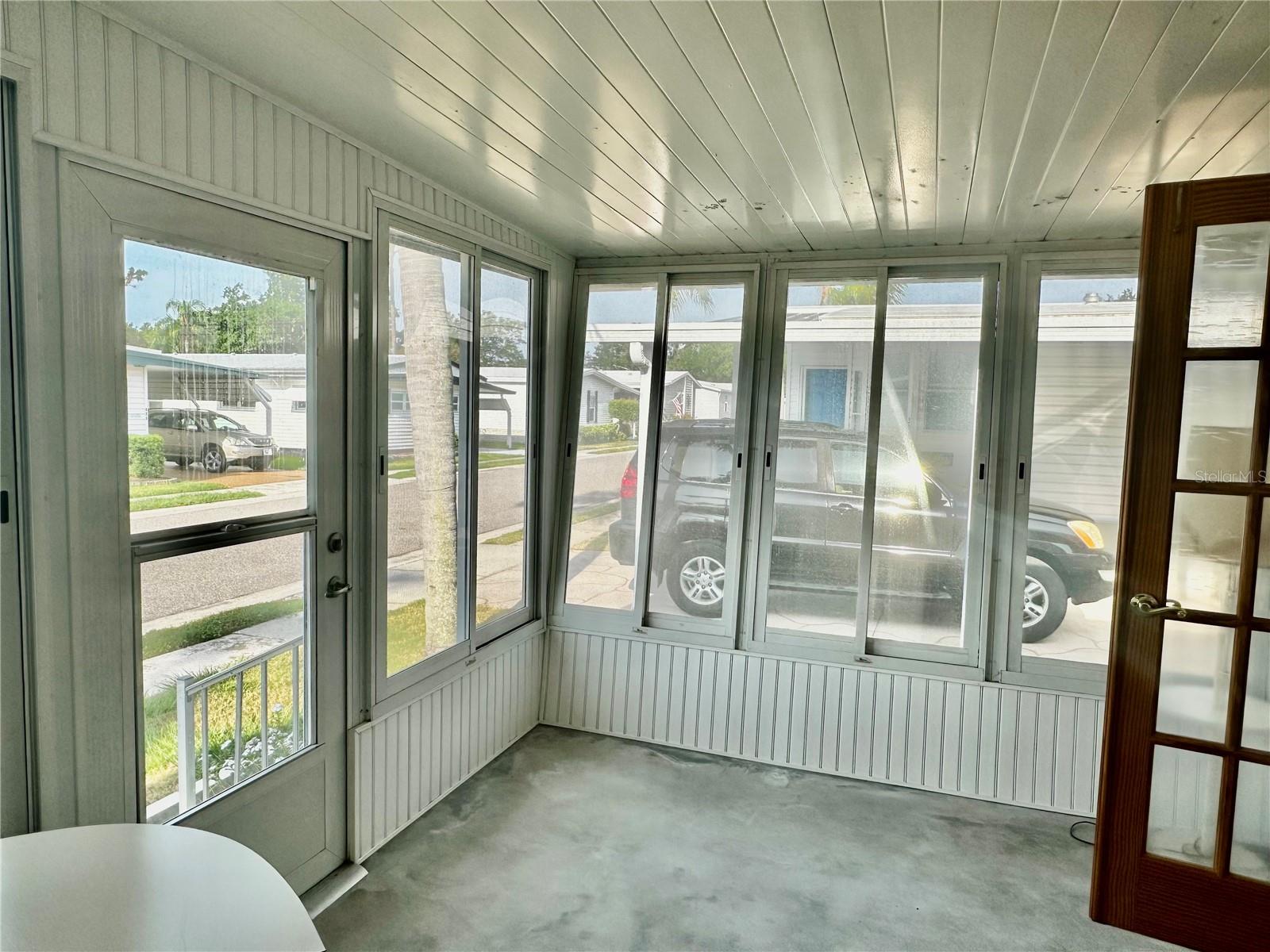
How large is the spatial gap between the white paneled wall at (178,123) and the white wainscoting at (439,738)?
1.79 m

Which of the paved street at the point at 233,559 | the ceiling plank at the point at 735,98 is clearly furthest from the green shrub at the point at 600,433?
the ceiling plank at the point at 735,98

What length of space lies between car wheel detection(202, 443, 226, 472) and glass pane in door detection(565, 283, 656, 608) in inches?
81.5

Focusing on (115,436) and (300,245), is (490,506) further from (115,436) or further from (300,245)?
(115,436)

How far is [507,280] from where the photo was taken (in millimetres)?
3479

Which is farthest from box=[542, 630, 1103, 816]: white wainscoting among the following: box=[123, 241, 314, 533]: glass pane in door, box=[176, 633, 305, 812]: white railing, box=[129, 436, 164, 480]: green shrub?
box=[129, 436, 164, 480]: green shrub

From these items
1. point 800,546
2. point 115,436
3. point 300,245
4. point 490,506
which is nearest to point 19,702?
point 115,436

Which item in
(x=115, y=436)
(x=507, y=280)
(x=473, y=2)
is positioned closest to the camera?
(x=473, y=2)

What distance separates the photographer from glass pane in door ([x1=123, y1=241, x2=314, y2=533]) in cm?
185

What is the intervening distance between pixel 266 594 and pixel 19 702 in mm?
704

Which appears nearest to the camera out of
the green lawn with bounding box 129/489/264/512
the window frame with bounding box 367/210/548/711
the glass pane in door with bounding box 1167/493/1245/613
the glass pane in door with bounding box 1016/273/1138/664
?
the green lawn with bounding box 129/489/264/512

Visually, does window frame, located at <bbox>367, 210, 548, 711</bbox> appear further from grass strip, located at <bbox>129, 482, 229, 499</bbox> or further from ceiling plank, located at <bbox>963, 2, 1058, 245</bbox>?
ceiling plank, located at <bbox>963, 2, 1058, 245</bbox>

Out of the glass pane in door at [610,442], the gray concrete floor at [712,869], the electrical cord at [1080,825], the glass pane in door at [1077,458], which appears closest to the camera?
the gray concrete floor at [712,869]

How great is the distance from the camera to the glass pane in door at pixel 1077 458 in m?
3.25

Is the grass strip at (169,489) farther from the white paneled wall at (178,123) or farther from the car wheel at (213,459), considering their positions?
the white paneled wall at (178,123)
